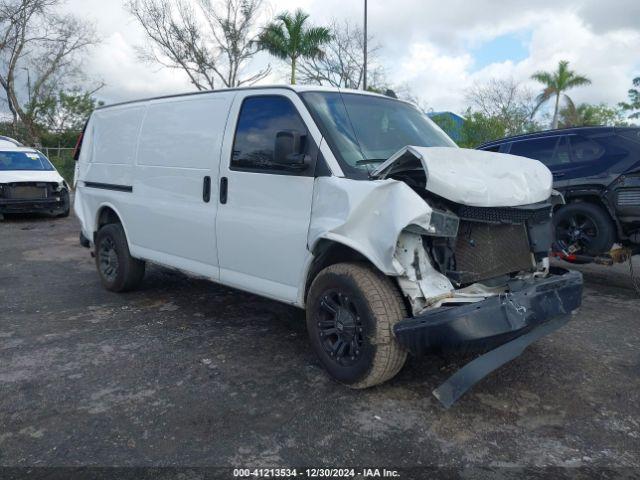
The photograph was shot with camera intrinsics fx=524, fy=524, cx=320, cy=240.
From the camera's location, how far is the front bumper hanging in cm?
292

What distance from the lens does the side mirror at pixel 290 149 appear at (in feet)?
11.5

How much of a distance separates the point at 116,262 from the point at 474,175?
406cm

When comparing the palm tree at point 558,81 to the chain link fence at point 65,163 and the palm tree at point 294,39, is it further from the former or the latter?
the chain link fence at point 65,163

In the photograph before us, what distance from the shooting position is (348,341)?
3.40 meters

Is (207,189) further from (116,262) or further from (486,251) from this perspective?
(486,251)

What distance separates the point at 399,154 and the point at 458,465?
1780 mm

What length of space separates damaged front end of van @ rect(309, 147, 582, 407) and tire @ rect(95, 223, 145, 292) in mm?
2839

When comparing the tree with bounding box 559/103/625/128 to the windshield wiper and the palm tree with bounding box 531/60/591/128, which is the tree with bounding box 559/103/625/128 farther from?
the windshield wiper

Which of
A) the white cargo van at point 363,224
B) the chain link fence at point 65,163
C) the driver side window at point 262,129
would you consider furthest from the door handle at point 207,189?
the chain link fence at point 65,163

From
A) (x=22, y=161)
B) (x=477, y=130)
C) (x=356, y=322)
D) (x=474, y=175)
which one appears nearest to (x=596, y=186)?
(x=474, y=175)

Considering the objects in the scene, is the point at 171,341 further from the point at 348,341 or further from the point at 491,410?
the point at 491,410

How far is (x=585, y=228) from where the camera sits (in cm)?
648

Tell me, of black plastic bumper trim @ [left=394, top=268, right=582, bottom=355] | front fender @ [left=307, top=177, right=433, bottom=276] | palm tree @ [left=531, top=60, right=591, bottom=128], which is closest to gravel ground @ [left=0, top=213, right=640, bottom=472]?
black plastic bumper trim @ [left=394, top=268, right=582, bottom=355]

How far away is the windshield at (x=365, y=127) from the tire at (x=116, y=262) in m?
2.86
